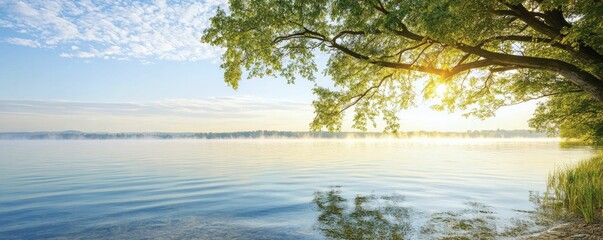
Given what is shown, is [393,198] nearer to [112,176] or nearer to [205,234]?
[205,234]

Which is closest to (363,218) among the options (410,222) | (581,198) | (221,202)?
(410,222)

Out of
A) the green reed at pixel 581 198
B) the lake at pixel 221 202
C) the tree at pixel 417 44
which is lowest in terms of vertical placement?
the lake at pixel 221 202

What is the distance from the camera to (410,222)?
56.2ft

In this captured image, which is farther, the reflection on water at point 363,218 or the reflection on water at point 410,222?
the reflection on water at point 363,218

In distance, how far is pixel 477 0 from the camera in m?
15.0

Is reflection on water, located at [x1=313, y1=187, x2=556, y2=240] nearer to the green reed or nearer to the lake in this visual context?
the lake

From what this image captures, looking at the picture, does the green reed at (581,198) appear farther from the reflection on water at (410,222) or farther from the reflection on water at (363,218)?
the reflection on water at (363,218)

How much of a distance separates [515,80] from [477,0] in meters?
15.0

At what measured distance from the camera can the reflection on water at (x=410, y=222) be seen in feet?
49.3

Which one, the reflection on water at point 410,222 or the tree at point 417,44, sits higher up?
the tree at point 417,44

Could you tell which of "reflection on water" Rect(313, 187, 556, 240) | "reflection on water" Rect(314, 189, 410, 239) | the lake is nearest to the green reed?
"reflection on water" Rect(313, 187, 556, 240)

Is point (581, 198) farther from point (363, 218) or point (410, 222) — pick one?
point (363, 218)

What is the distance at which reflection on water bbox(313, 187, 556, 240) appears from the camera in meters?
15.0

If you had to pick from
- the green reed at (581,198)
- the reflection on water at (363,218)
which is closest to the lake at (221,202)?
the reflection on water at (363,218)
